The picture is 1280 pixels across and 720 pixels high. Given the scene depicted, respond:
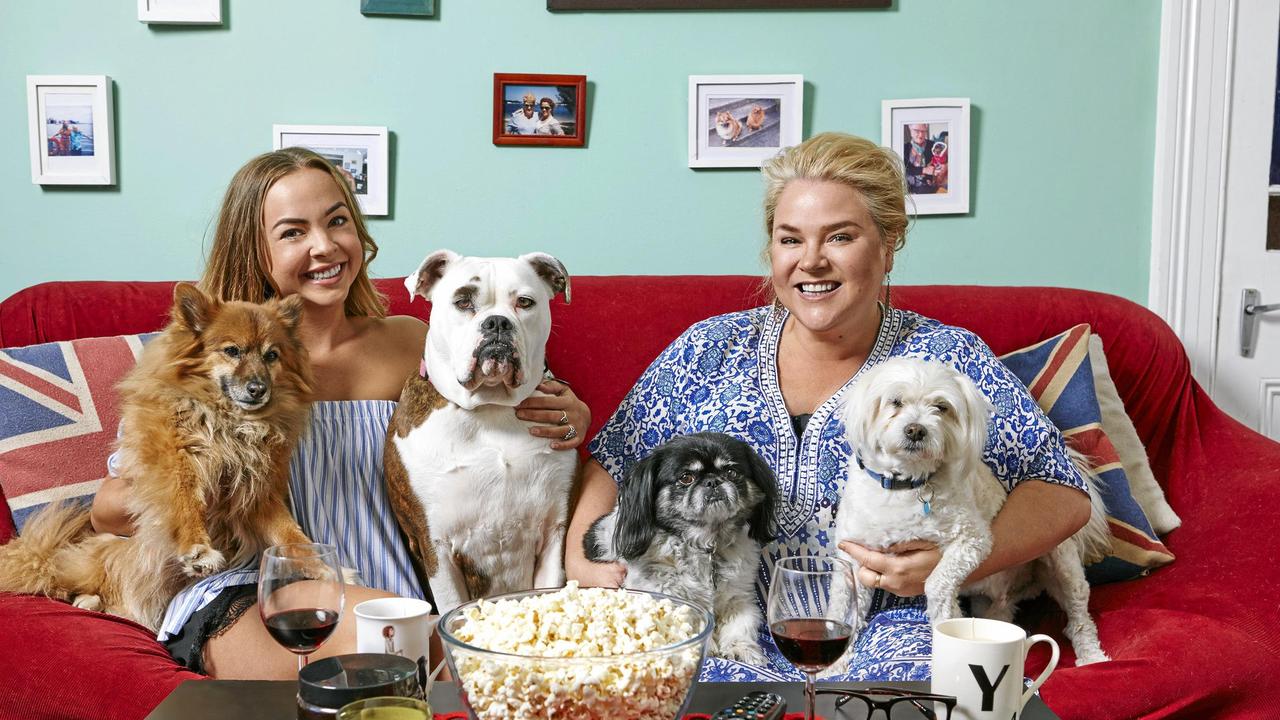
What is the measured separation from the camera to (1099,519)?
2109 mm

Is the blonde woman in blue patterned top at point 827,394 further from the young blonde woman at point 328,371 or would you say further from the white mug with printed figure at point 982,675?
the white mug with printed figure at point 982,675

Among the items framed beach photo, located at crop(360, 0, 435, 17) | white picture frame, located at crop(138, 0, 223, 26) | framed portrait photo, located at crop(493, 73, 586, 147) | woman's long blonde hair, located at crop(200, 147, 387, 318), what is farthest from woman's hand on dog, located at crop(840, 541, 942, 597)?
white picture frame, located at crop(138, 0, 223, 26)

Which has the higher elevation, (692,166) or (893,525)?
(692,166)

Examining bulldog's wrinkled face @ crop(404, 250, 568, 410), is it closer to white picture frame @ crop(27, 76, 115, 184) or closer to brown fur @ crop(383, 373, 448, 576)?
brown fur @ crop(383, 373, 448, 576)

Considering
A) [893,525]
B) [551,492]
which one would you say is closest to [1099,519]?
[893,525]

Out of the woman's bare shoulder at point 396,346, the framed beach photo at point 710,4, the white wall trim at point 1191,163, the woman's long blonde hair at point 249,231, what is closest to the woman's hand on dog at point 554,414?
the woman's bare shoulder at point 396,346

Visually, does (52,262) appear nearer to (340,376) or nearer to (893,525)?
(340,376)

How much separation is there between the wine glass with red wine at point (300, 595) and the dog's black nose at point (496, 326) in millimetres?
702

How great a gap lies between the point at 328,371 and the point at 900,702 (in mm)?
1417

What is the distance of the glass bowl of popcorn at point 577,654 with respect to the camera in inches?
32.7

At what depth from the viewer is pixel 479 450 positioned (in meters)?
1.79

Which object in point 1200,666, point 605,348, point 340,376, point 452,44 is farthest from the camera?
point 452,44

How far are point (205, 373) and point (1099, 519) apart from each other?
186 centimetres

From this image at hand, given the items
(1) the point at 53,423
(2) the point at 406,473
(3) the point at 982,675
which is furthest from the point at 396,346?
(3) the point at 982,675
